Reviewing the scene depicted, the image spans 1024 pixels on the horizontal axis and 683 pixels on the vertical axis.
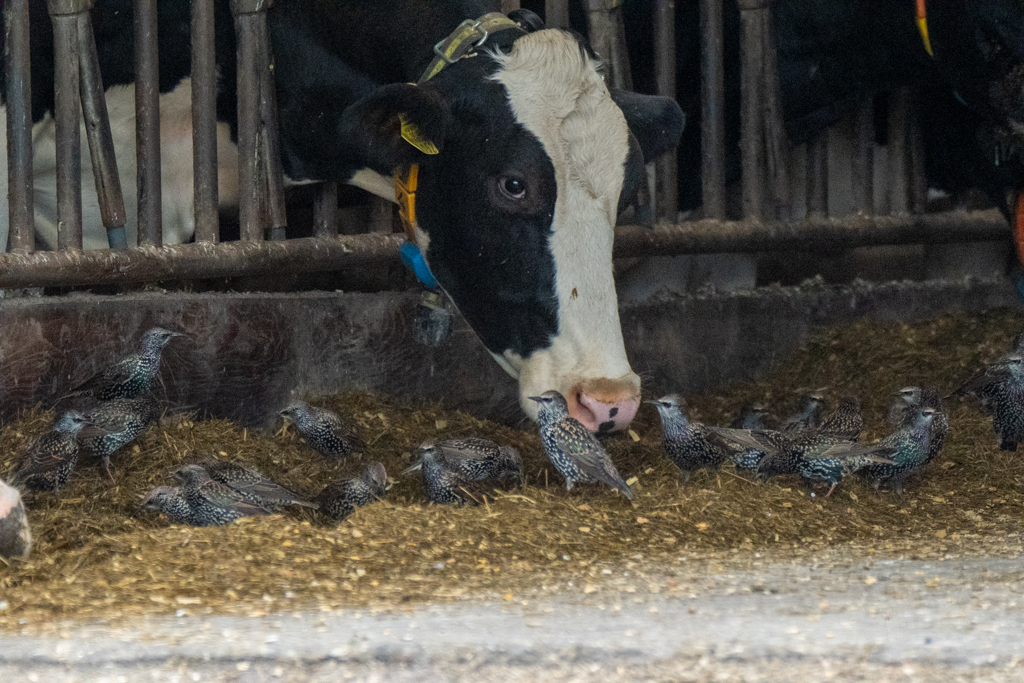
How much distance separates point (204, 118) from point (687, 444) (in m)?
2.22

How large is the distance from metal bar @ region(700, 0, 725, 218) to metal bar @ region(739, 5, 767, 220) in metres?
0.13

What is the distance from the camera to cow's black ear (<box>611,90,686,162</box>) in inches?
189

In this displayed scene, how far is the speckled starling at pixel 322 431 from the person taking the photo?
4.32 m

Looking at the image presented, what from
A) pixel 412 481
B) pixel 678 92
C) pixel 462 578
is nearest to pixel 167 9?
pixel 412 481

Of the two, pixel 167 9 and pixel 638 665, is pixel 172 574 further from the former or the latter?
pixel 167 9

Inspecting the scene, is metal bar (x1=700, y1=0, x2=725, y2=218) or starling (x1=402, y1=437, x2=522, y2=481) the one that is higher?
metal bar (x1=700, y1=0, x2=725, y2=218)

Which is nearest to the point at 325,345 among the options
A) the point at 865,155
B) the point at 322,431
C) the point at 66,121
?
the point at 322,431

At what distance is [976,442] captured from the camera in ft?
15.5

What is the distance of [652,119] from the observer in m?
4.83

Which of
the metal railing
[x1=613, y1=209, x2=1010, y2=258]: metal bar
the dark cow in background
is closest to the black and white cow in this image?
the metal railing

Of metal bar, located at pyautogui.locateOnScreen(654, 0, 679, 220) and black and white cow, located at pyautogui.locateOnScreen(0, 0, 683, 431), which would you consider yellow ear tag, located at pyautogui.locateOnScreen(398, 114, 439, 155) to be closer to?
black and white cow, located at pyautogui.locateOnScreen(0, 0, 683, 431)

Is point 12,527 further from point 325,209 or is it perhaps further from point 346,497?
point 325,209

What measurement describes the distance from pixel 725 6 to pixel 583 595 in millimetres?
4306

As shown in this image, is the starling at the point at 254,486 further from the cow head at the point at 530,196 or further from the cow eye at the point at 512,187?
the cow eye at the point at 512,187
